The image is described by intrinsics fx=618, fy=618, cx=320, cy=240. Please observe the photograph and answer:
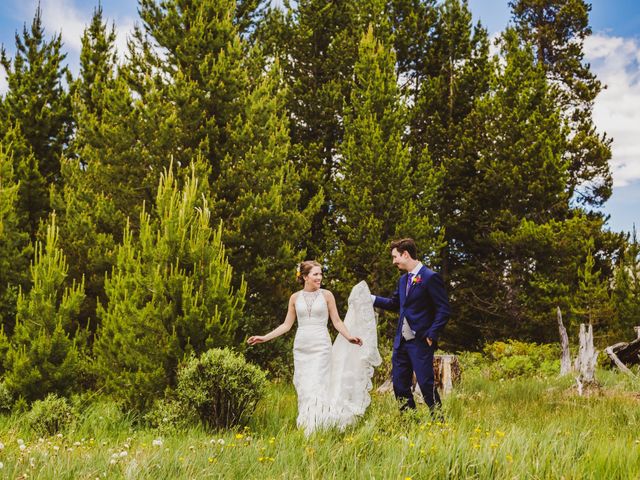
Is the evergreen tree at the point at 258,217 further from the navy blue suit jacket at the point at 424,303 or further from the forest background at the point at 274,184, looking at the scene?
the navy blue suit jacket at the point at 424,303

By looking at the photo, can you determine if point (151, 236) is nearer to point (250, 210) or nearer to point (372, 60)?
point (250, 210)

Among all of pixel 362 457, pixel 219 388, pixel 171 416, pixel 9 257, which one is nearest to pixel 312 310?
pixel 219 388

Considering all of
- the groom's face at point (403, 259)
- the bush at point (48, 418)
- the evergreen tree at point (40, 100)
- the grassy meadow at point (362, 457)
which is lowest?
the bush at point (48, 418)

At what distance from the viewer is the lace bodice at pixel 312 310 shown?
691cm

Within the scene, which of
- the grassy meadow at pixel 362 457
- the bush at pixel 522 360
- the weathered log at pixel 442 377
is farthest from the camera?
the bush at pixel 522 360

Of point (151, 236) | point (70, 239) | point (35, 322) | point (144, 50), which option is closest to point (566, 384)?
point (151, 236)

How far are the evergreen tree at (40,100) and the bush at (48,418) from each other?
27.9 ft

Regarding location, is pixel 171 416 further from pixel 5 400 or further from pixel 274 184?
pixel 274 184

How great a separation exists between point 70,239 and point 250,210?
362cm

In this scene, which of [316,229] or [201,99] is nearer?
[201,99]

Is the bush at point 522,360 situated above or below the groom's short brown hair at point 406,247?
below

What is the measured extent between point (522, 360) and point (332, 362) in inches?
331

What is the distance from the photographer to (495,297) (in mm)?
19641

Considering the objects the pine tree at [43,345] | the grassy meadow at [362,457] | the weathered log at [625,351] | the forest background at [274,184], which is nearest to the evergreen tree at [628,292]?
the forest background at [274,184]
